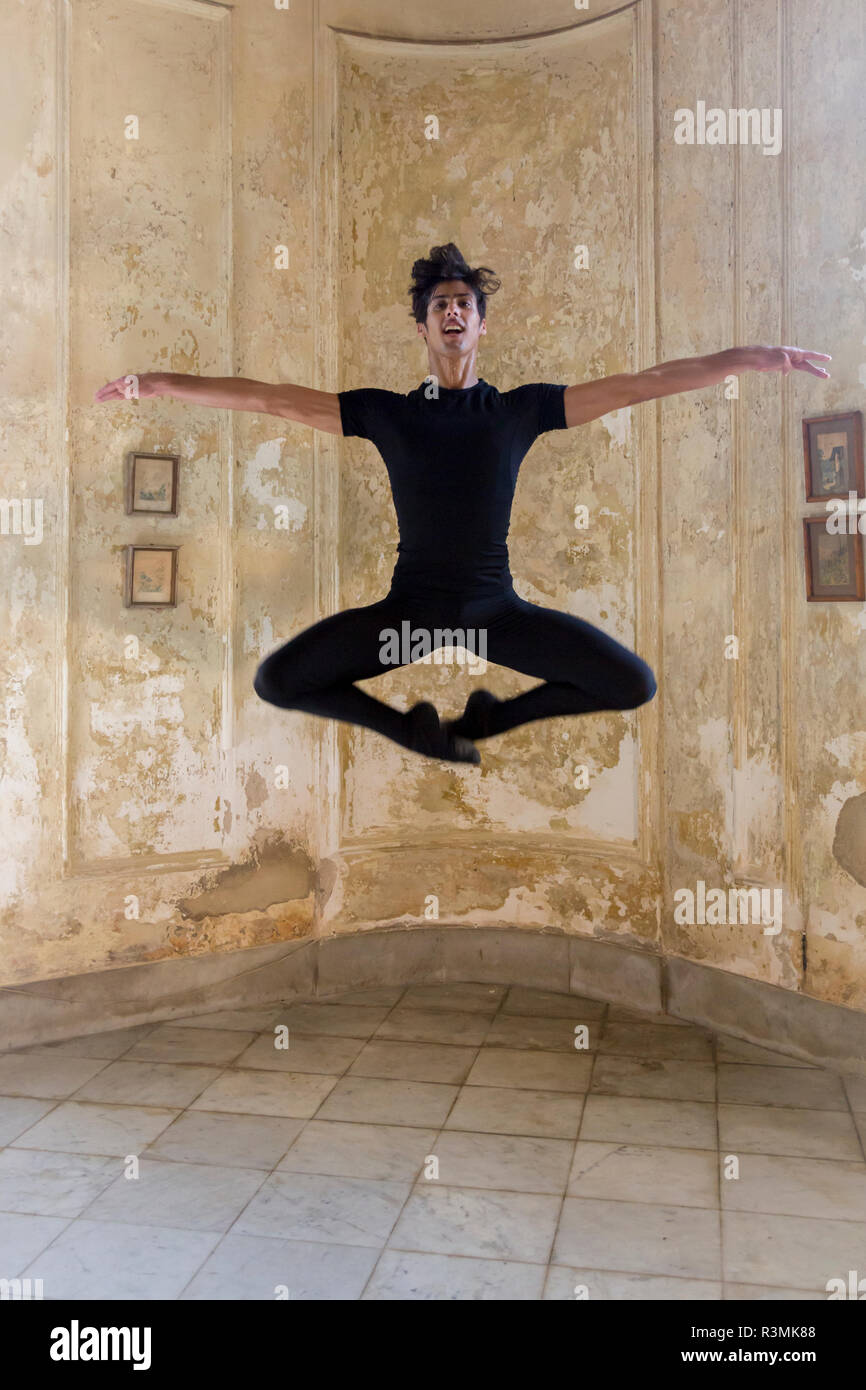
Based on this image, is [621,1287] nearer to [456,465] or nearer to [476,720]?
[476,720]

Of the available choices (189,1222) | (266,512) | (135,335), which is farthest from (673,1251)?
(135,335)

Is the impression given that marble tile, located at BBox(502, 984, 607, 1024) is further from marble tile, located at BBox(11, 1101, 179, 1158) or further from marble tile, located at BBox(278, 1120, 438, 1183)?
marble tile, located at BBox(11, 1101, 179, 1158)

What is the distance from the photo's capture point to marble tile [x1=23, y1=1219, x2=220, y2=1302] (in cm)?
289

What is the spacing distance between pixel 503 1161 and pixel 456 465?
7.55 ft

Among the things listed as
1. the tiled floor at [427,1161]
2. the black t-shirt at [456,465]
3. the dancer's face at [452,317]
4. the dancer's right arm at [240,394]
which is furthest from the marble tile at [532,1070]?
the dancer's face at [452,317]

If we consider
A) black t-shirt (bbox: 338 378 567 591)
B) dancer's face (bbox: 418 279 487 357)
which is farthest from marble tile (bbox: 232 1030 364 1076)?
dancer's face (bbox: 418 279 487 357)

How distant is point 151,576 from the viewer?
4.99 meters

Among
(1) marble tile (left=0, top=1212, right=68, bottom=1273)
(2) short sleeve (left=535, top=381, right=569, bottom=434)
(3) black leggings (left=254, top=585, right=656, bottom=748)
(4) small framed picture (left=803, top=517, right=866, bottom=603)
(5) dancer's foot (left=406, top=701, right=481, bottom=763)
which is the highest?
(2) short sleeve (left=535, top=381, right=569, bottom=434)

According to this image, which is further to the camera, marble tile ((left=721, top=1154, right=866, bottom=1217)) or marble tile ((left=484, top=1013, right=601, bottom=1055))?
marble tile ((left=484, top=1013, right=601, bottom=1055))

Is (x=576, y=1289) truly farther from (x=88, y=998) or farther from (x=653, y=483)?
(x=653, y=483)

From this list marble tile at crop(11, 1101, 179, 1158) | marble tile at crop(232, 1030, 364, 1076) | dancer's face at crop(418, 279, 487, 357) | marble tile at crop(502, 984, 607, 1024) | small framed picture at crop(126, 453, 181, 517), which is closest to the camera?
dancer's face at crop(418, 279, 487, 357)

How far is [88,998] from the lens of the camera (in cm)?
489

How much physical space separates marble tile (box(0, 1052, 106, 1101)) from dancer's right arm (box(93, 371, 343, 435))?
2641 mm

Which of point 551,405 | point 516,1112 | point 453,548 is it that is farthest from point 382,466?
point 516,1112
